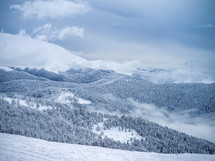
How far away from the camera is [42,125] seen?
4444 centimetres

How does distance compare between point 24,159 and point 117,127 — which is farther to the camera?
point 117,127

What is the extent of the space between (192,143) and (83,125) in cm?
5044

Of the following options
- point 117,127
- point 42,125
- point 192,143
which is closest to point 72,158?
point 42,125

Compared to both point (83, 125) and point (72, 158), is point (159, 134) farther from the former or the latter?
point (72, 158)

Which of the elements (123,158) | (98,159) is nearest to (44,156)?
(98,159)

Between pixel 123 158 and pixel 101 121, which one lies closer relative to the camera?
pixel 123 158

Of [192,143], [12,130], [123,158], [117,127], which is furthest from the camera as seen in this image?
[192,143]

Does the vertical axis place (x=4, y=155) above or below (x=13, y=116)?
below

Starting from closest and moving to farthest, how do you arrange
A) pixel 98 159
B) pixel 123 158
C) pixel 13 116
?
1. pixel 98 159
2. pixel 123 158
3. pixel 13 116

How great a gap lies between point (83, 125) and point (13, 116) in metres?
35.2

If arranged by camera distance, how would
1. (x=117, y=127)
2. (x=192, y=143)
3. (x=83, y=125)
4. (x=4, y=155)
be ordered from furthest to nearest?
1. (x=192, y=143)
2. (x=117, y=127)
3. (x=83, y=125)
4. (x=4, y=155)

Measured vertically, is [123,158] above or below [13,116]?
below

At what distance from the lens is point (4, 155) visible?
55.9ft

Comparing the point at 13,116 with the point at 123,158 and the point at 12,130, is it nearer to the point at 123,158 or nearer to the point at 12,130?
the point at 12,130
